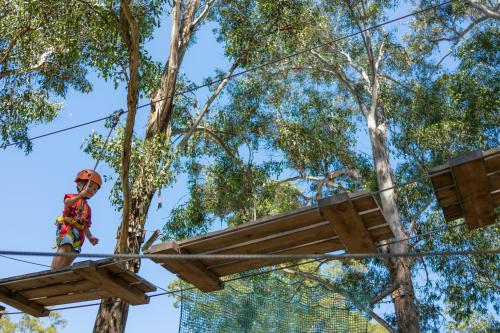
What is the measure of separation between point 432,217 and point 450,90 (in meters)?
2.45

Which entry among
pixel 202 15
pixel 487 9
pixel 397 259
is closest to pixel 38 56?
pixel 202 15

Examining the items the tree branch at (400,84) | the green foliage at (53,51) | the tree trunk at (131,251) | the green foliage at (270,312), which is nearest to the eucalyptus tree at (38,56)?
the green foliage at (53,51)

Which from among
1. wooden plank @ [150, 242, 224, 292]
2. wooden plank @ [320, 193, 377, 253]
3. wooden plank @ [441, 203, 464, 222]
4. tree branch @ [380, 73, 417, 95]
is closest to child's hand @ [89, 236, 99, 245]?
wooden plank @ [150, 242, 224, 292]

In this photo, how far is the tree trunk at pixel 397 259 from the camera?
388 inches

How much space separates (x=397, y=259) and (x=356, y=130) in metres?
4.09

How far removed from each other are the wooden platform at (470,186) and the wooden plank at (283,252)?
75cm

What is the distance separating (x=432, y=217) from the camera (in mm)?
12438

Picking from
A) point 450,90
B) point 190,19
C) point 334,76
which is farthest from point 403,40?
point 190,19

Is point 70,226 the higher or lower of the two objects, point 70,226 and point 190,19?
the lower

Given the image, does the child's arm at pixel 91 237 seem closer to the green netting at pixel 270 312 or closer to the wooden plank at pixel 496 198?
the green netting at pixel 270 312

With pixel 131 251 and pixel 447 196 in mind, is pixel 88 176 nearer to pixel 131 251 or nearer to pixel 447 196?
pixel 131 251

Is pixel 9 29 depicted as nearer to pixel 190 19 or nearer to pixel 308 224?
pixel 190 19

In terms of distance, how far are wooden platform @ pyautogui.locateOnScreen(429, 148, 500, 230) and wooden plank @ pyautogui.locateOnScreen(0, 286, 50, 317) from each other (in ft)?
10.3

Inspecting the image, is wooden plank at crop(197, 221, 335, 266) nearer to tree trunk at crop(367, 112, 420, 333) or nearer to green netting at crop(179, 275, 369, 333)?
green netting at crop(179, 275, 369, 333)
